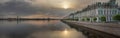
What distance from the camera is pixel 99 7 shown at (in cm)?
8956

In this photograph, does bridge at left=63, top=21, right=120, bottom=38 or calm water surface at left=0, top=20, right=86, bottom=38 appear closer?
bridge at left=63, top=21, right=120, bottom=38

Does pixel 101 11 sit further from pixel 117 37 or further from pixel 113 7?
pixel 117 37

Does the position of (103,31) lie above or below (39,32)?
above

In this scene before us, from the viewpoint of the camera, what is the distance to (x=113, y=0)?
112m

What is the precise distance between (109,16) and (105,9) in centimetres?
459

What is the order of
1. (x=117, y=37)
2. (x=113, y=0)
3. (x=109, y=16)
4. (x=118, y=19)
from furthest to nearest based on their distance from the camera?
(x=113, y=0), (x=109, y=16), (x=118, y=19), (x=117, y=37)

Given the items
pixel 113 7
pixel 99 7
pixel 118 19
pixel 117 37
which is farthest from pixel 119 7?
pixel 117 37

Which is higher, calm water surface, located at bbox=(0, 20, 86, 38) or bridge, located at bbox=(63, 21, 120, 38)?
bridge, located at bbox=(63, 21, 120, 38)

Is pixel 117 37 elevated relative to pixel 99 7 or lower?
lower

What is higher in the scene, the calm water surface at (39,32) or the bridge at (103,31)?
the bridge at (103,31)

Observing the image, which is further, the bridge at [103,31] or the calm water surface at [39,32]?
the calm water surface at [39,32]

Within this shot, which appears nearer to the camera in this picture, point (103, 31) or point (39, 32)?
point (103, 31)

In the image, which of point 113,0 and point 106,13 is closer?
point 106,13

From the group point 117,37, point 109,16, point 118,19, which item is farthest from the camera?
point 109,16
